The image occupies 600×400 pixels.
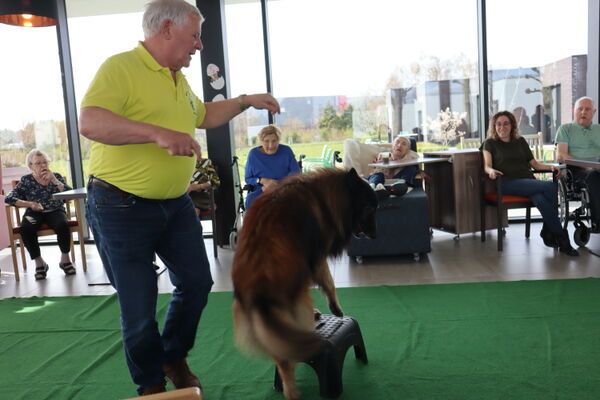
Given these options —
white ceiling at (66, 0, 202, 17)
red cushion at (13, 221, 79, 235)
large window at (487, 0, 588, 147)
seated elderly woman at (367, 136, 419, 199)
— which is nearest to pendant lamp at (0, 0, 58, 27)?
red cushion at (13, 221, 79, 235)

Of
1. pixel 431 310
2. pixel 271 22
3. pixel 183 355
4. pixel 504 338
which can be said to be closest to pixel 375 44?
pixel 271 22

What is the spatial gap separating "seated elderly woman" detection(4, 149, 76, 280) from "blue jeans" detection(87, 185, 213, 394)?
135 inches

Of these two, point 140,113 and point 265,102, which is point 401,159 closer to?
point 265,102

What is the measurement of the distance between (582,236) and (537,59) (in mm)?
2559

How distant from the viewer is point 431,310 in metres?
3.39

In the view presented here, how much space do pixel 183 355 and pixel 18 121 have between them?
228 inches

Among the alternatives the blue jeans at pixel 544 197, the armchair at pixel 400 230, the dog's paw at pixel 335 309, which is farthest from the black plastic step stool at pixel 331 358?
the blue jeans at pixel 544 197

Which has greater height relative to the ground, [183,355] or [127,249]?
[127,249]

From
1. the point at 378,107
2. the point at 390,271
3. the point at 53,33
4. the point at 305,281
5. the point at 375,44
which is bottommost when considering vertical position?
the point at 390,271

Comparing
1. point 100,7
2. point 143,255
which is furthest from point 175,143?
point 100,7

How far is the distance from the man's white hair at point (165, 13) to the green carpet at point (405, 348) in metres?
1.68

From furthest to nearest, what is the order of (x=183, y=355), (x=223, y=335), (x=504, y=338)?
(x=223, y=335) < (x=504, y=338) < (x=183, y=355)

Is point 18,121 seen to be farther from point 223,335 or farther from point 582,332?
point 582,332

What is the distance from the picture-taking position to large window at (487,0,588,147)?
6.21 meters
